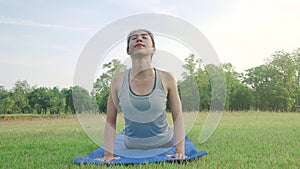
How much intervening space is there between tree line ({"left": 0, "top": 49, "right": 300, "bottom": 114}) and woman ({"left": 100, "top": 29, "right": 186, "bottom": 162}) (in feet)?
0.86

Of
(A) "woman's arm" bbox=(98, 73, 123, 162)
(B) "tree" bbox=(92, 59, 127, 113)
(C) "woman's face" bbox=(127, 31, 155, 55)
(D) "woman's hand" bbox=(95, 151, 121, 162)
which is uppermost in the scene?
(C) "woman's face" bbox=(127, 31, 155, 55)

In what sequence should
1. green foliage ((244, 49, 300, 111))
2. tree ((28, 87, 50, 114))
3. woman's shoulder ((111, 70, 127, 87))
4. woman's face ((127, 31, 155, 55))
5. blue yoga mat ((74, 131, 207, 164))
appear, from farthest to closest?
green foliage ((244, 49, 300, 111)) < tree ((28, 87, 50, 114)) < woman's shoulder ((111, 70, 127, 87)) < woman's face ((127, 31, 155, 55)) < blue yoga mat ((74, 131, 207, 164))

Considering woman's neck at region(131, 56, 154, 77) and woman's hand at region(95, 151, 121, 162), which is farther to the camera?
woman's neck at region(131, 56, 154, 77)

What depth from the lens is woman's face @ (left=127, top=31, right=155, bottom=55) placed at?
332 cm

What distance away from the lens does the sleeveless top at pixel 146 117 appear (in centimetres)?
344

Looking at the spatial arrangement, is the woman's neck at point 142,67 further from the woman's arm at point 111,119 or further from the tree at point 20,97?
the tree at point 20,97

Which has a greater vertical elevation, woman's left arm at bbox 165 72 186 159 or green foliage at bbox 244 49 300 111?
green foliage at bbox 244 49 300 111

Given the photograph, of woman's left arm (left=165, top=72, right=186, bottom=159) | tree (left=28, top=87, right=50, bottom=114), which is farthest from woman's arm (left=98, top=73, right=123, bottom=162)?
tree (left=28, top=87, right=50, bottom=114)

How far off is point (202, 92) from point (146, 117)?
2.38 ft

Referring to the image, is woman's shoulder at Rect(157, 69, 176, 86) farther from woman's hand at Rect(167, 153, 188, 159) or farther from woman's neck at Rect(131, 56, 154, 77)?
woman's hand at Rect(167, 153, 188, 159)

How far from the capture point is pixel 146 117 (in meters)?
3.55

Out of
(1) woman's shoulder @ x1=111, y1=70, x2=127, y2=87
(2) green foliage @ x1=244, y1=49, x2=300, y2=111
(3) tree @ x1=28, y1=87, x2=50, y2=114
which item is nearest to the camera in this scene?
(1) woman's shoulder @ x1=111, y1=70, x2=127, y2=87

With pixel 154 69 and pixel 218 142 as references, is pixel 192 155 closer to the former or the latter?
pixel 154 69

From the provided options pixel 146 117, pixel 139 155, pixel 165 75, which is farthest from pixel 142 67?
pixel 139 155
